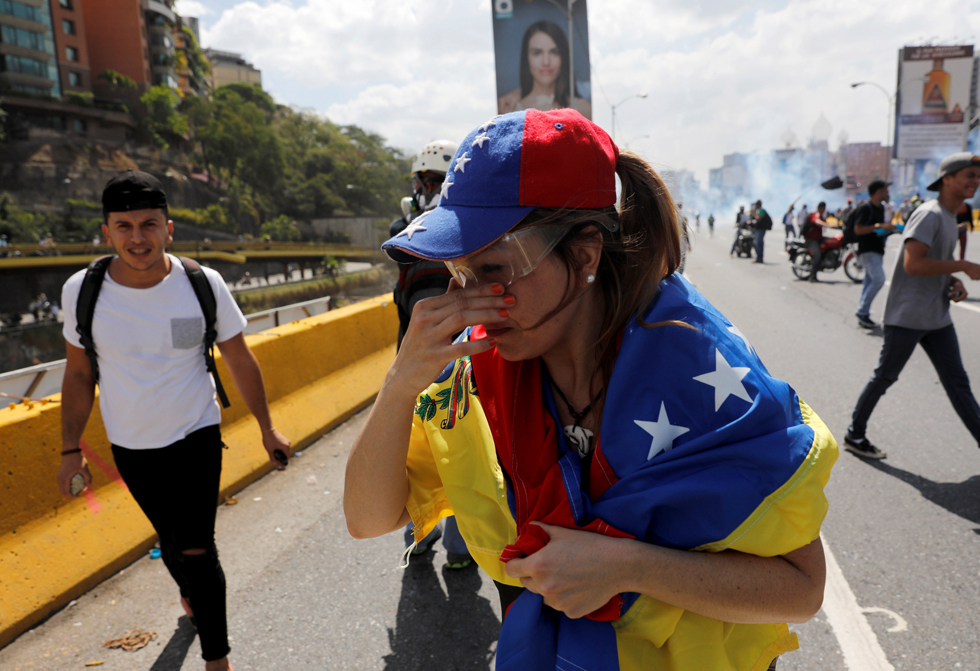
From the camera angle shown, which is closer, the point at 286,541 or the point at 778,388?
the point at 778,388

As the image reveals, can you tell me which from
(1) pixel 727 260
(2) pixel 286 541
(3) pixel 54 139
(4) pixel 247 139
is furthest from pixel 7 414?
(4) pixel 247 139

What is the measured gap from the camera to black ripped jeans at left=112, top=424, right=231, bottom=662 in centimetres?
272

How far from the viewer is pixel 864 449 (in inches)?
191

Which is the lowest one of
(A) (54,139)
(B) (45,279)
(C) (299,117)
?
(B) (45,279)

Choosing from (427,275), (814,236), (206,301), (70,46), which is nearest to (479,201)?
(427,275)

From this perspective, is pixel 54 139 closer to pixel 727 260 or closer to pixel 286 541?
pixel 727 260

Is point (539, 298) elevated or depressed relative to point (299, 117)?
depressed

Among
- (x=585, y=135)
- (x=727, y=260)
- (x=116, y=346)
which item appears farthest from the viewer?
(x=727, y=260)

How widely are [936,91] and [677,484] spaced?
215 feet

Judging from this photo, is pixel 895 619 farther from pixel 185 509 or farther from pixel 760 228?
pixel 760 228

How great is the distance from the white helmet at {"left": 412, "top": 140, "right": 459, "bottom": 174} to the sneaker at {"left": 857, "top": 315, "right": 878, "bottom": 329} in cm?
858

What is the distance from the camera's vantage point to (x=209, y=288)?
2.96m

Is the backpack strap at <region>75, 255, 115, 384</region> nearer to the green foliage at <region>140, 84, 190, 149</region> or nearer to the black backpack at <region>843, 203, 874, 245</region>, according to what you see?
the black backpack at <region>843, 203, 874, 245</region>

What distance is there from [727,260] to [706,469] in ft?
85.2
